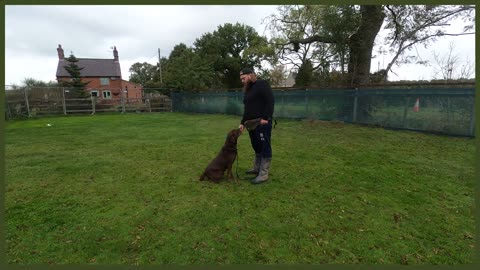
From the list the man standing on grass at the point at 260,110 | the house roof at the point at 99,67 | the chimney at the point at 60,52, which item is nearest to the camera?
the man standing on grass at the point at 260,110

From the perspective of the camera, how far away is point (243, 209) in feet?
10.4

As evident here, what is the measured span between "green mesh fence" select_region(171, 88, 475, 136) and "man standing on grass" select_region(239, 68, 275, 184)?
648 cm

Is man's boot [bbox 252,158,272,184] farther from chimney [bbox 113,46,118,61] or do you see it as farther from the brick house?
chimney [bbox 113,46,118,61]

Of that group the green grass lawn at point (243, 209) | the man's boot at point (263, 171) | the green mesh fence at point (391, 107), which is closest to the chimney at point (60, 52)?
the green mesh fence at point (391, 107)

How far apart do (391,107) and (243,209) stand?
781 cm

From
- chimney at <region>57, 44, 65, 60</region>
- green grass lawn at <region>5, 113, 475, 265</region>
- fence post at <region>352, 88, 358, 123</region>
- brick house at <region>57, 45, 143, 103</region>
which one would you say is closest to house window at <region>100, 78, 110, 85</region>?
brick house at <region>57, 45, 143, 103</region>

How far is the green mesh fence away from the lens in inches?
290

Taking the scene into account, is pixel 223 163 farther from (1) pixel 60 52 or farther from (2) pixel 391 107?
(1) pixel 60 52

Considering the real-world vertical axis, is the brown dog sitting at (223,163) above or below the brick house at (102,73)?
below

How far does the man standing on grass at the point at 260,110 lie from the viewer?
3840 millimetres

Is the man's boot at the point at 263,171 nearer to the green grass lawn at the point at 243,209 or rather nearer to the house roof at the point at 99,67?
the green grass lawn at the point at 243,209

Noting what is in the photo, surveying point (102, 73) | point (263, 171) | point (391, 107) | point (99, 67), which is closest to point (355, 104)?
point (391, 107)

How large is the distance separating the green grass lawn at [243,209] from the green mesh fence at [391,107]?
183cm

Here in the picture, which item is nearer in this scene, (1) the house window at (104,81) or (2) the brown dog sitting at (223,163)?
(2) the brown dog sitting at (223,163)
